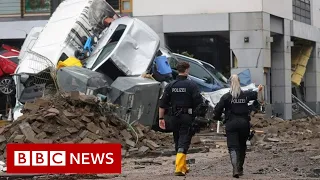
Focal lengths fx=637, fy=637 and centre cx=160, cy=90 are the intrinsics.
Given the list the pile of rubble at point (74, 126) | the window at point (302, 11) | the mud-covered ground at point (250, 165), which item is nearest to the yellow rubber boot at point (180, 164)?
the mud-covered ground at point (250, 165)

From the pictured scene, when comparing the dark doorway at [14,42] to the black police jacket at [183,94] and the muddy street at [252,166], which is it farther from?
the black police jacket at [183,94]

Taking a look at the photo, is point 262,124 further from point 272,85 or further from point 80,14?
point 272,85

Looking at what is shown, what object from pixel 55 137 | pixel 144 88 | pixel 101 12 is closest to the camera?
pixel 55 137

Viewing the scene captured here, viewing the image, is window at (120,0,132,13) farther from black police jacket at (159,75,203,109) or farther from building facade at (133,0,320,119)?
black police jacket at (159,75,203,109)

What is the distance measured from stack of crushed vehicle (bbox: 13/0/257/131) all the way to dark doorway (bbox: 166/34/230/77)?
6340mm

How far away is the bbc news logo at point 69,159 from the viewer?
347 inches

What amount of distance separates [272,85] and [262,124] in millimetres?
9318

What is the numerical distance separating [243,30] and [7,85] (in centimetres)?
1019

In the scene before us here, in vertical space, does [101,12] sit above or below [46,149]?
above

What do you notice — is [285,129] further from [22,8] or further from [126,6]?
[22,8]

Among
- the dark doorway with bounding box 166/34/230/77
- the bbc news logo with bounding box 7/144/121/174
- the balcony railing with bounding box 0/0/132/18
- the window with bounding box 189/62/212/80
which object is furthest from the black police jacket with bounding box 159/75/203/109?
the balcony railing with bounding box 0/0/132/18

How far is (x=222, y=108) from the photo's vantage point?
1062 cm

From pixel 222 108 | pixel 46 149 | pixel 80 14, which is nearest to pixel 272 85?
Result: pixel 80 14

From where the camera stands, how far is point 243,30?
2702 cm
